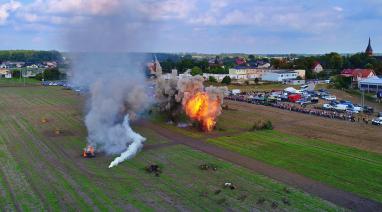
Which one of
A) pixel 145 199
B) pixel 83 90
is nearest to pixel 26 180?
pixel 145 199

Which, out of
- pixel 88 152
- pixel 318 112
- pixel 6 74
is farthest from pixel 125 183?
pixel 6 74

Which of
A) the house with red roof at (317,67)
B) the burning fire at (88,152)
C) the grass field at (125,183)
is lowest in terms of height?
the grass field at (125,183)

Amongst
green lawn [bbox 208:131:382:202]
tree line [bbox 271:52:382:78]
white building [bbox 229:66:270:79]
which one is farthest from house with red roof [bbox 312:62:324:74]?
green lawn [bbox 208:131:382:202]

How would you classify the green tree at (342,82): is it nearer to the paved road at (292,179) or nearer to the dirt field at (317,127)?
the dirt field at (317,127)

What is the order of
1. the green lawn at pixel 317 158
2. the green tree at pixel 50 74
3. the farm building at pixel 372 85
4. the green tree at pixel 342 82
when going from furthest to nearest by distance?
the green tree at pixel 50 74 → the green tree at pixel 342 82 → the farm building at pixel 372 85 → the green lawn at pixel 317 158

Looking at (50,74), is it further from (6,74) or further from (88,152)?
(88,152)

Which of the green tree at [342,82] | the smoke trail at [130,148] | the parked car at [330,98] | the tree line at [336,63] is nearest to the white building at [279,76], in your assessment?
the tree line at [336,63]

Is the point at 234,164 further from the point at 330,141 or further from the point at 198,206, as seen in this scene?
the point at 330,141
